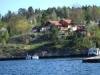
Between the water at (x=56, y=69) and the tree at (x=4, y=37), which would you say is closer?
the water at (x=56, y=69)

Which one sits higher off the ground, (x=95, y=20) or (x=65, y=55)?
(x=95, y=20)

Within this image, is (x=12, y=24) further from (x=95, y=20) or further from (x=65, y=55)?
(x=65, y=55)

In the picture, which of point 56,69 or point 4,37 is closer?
point 56,69

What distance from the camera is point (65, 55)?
143 metres

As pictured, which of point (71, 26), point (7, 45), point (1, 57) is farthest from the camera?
point (71, 26)

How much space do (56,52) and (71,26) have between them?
3652cm

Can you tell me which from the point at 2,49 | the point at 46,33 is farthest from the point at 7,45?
the point at 46,33

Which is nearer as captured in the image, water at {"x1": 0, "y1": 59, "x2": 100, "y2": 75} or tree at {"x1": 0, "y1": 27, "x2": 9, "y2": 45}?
water at {"x1": 0, "y1": 59, "x2": 100, "y2": 75}

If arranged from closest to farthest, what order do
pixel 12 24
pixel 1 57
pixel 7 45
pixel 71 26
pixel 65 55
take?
pixel 65 55, pixel 1 57, pixel 7 45, pixel 71 26, pixel 12 24

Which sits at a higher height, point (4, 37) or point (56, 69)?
point (4, 37)

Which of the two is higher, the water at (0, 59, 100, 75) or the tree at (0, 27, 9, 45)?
the tree at (0, 27, 9, 45)

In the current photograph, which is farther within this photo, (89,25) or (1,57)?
(89,25)

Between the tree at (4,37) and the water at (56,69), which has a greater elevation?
the tree at (4,37)

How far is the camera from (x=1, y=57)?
518ft
